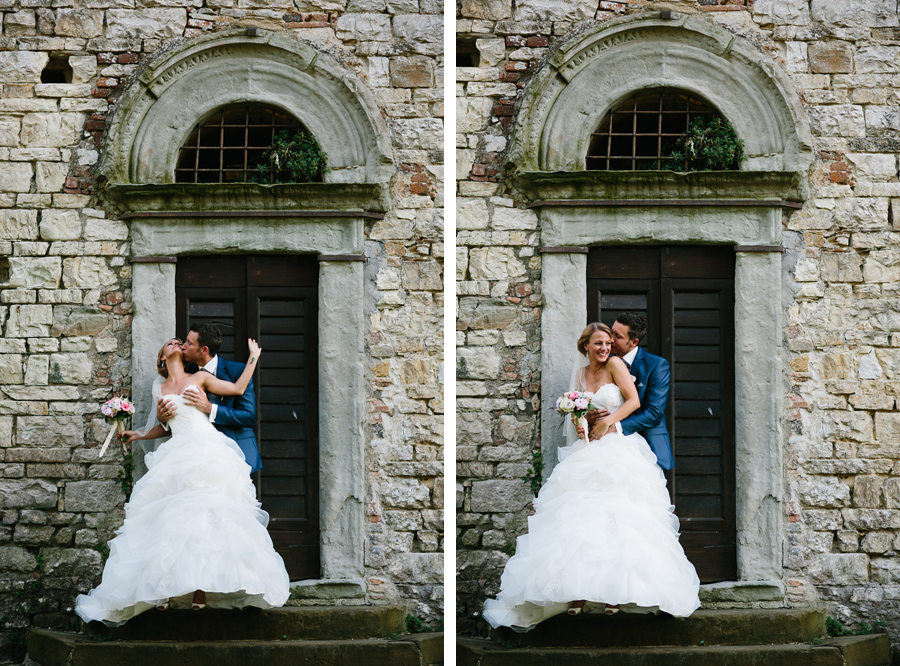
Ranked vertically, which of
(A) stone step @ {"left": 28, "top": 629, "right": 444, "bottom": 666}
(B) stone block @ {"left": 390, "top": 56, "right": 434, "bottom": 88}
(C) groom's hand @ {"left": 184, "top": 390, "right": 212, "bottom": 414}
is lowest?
(A) stone step @ {"left": 28, "top": 629, "right": 444, "bottom": 666}

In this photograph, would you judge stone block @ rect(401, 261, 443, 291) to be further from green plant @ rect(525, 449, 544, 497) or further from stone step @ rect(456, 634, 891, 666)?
stone step @ rect(456, 634, 891, 666)

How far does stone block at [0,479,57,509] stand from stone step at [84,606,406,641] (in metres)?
0.79

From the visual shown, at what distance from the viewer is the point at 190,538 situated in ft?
15.6

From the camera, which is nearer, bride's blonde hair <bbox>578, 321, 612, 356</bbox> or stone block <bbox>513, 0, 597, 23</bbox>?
bride's blonde hair <bbox>578, 321, 612, 356</bbox>

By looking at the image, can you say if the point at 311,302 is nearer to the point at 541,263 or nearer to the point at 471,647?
the point at 541,263

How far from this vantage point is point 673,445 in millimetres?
5371

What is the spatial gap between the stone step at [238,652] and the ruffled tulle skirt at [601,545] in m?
0.58

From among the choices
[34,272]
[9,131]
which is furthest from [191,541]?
[9,131]

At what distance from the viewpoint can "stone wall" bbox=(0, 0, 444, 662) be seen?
17.7 ft

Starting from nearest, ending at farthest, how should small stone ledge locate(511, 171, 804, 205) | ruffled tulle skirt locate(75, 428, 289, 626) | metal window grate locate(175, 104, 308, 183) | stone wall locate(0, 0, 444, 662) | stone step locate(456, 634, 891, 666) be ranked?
ruffled tulle skirt locate(75, 428, 289, 626) → stone step locate(456, 634, 891, 666) → small stone ledge locate(511, 171, 804, 205) → stone wall locate(0, 0, 444, 662) → metal window grate locate(175, 104, 308, 183)

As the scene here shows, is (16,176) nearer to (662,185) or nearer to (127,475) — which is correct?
(127,475)

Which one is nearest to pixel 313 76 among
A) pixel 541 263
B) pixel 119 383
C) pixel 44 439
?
pixel 541 263

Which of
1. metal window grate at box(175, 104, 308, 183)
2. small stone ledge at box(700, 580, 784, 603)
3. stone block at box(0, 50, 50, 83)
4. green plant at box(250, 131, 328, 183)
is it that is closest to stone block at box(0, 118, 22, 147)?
stone block at box(0, 50, 50, 83)

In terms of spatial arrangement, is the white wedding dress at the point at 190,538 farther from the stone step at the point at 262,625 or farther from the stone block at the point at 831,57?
the stone block at the point at 831,57
